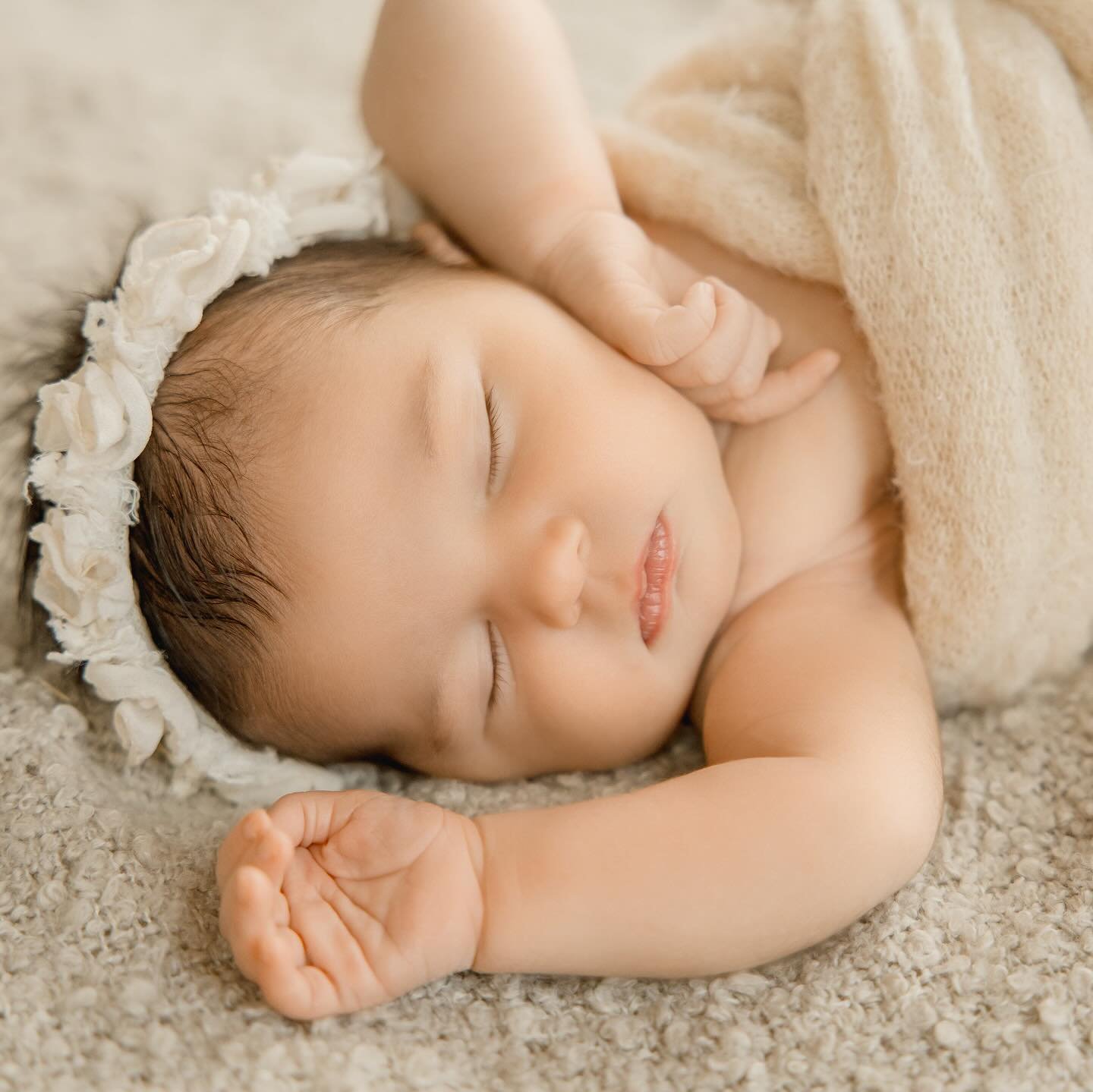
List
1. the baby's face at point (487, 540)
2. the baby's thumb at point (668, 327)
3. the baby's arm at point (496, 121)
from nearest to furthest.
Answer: the baby's face at point (487, 540), the baby's thumb at point (668, 327), the baby's arm at point (496, 121)

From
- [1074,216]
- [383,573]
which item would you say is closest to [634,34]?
[1074,216]

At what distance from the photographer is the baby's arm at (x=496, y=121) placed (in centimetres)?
147

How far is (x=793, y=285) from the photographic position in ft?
4.65

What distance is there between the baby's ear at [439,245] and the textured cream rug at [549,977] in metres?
0.42

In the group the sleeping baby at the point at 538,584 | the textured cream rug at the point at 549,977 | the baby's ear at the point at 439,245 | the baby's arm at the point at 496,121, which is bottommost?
the textured cream rug at the point at 549,977

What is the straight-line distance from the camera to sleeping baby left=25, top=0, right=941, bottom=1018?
1016mm

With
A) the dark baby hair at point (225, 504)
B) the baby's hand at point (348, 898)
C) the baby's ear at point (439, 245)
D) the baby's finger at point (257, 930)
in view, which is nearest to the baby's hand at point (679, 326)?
the baby's ear at point (439, 245)

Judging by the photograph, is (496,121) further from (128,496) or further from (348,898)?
(348,898)

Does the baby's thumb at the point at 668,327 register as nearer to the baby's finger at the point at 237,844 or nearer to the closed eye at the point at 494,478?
the closed eye at the point at 494,478

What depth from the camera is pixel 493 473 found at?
1218 mm

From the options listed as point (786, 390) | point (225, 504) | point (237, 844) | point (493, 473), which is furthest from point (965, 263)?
point (237, 844)

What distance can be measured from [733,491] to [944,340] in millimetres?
284

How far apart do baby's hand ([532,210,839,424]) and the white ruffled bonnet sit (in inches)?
14.3

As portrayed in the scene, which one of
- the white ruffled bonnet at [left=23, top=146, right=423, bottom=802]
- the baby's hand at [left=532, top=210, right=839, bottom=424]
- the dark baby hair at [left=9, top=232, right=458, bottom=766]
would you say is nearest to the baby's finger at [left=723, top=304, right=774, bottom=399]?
the baby's hand at [left=532, top=210, right=839, bottom=424]
